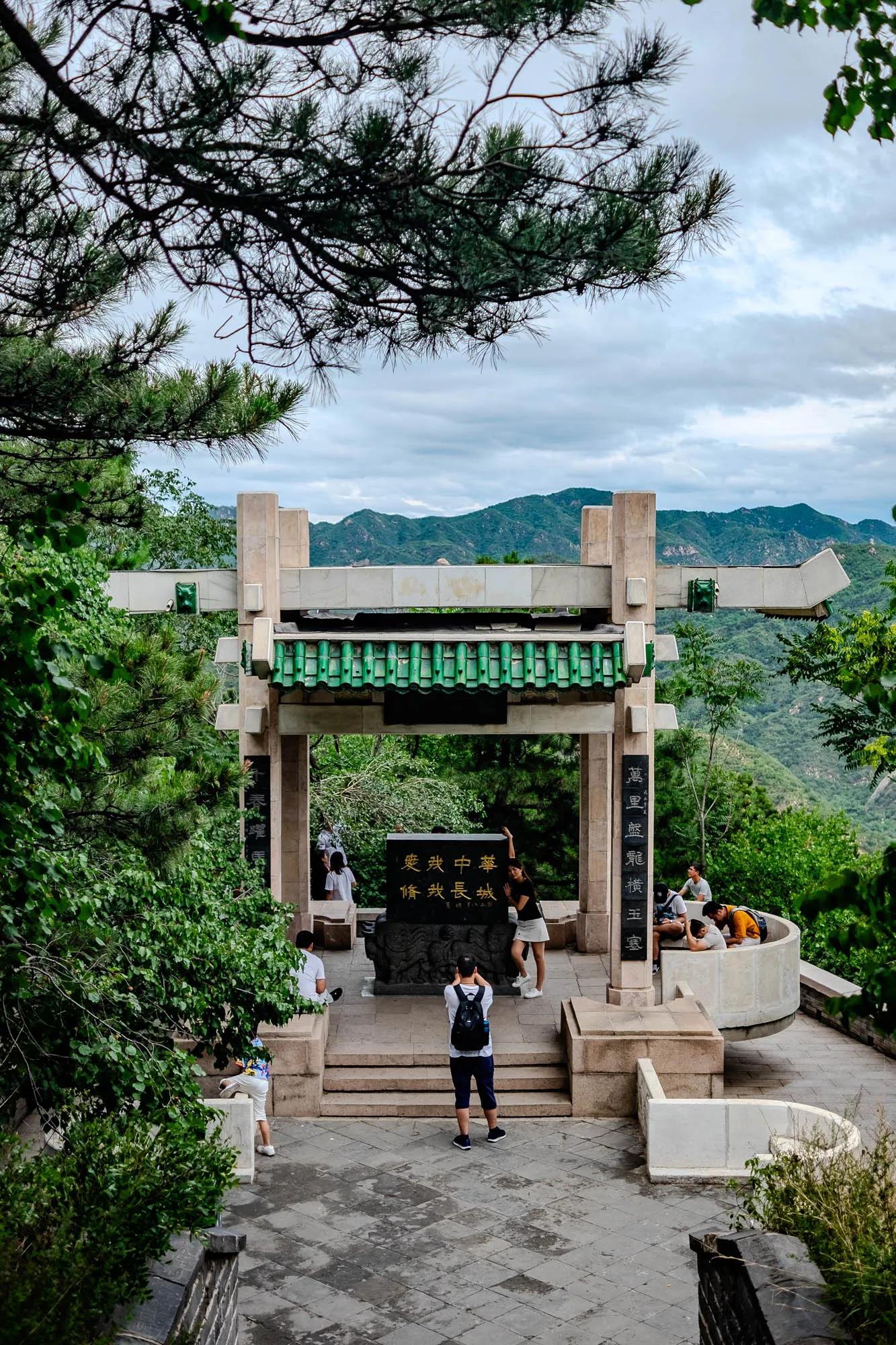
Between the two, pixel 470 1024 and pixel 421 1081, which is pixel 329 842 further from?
pixel 470 1024

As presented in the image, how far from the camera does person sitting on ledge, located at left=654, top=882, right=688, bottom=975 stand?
48.1 feet

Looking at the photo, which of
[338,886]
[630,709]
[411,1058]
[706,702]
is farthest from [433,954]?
[706,702]

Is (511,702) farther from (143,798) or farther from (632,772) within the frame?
(143,798)

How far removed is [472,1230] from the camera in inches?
368

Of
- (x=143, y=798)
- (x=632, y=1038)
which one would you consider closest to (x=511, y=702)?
(x=632, y=1038)

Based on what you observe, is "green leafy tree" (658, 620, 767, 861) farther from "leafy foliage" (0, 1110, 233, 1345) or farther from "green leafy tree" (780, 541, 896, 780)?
"leafy foliage" (0, 1110, 233, 1345)

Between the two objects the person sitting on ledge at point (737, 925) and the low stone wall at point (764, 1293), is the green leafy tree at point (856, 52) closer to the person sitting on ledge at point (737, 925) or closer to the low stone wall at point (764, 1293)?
the low stone wall at point (764, 1293)

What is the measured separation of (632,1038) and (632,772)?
91.8 inches

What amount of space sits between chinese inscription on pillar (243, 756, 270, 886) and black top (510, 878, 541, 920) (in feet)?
9.58

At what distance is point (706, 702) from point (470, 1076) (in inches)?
447

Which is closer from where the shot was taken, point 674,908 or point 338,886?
point 674,908

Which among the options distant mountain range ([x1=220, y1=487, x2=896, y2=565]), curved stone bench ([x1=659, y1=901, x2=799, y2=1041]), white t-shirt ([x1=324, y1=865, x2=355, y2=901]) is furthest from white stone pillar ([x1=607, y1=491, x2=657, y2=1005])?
distant mountain range ([x1=220, y1=487, x2=896, y2=565])

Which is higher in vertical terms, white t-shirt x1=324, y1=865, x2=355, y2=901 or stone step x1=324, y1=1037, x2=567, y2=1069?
white t-shirt x1=324, y1=865, x2=355, y2=901

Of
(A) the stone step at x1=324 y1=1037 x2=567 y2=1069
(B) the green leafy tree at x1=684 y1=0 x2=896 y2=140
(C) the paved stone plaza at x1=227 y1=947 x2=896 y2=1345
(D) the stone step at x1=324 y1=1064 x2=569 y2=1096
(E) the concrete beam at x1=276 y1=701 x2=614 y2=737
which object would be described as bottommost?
(C) the paved stone plaza at x1=227 y1=947 x2=896 y2=1345
